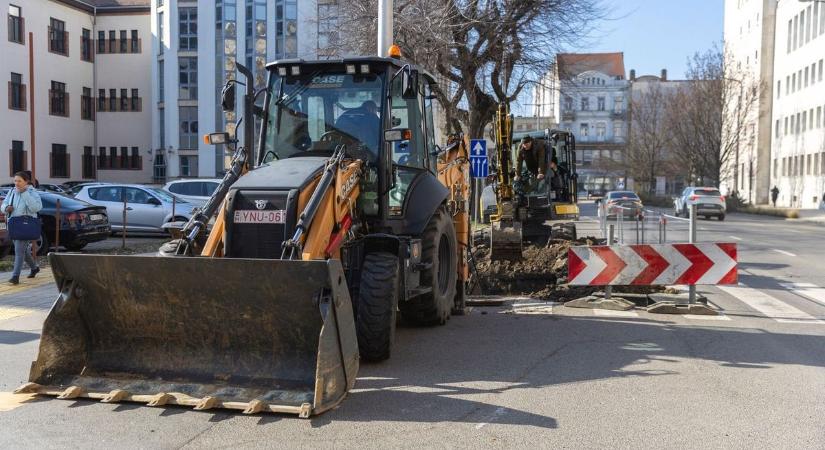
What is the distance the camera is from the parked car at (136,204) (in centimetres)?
2333

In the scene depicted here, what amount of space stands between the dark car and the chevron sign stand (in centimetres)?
1165

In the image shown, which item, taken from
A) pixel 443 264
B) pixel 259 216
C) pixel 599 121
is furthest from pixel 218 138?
pixel 599 121

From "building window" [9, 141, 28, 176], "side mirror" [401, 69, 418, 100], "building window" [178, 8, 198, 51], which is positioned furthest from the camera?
"building window" [178, 8, 198, 51]

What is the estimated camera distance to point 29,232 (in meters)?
13.5

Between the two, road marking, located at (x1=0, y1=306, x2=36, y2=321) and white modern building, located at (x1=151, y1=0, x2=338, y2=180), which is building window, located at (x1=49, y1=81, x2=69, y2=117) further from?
road marking, located at (x1=0, y1=306, x2=36, y2=321)

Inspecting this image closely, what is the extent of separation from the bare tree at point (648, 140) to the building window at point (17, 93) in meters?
51.9

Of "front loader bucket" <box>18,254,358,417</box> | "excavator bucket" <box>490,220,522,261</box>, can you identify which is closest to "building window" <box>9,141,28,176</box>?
"excavator bucket" <box>490,220,522,261</box>

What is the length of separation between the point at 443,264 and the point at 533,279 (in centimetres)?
426

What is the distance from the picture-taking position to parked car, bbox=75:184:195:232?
23.3 meters

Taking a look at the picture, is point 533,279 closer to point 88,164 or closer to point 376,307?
point 376,307

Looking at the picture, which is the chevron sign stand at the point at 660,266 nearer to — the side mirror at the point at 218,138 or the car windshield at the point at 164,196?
the side mirror at the point at 218,138

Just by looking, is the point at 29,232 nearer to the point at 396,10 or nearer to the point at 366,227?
the point at 366,227

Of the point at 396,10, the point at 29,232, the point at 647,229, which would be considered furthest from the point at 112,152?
the point at 647,229

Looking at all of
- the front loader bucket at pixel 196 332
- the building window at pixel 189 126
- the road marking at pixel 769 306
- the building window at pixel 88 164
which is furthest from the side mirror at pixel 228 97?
the building window at pixel 88 164
